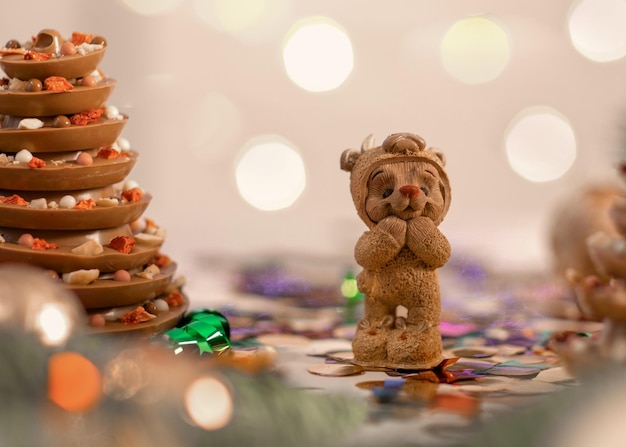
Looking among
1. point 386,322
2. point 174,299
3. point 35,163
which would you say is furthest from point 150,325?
point 386,322

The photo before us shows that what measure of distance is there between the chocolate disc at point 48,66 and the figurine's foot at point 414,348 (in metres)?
0.78

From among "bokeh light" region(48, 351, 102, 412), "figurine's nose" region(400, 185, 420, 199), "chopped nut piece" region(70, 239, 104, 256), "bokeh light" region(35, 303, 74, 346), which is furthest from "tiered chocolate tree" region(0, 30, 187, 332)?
"bokeh light" region(48, 351, 102, 412)

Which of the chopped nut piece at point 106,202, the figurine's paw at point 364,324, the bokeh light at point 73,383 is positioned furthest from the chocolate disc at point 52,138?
the bokeh light at point 73,383

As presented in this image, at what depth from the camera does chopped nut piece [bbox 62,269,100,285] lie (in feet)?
5.92

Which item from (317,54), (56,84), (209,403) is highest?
(317,54)

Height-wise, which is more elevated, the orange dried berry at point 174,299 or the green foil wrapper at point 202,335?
the orange dried berry at point 174,299

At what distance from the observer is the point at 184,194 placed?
129 inches

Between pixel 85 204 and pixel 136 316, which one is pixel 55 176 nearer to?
pixel 85 204

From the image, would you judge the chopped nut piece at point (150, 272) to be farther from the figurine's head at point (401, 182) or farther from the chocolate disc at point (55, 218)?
the figurine's head at point (401, 182)

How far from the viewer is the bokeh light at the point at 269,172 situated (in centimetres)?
320

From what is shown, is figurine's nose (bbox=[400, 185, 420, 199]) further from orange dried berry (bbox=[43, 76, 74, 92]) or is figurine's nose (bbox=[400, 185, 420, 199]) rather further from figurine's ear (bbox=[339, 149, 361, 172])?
orange dried berry (bbox=[43, 76, 74, 92])

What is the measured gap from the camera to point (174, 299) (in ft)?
6.66

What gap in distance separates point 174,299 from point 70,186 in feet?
1.08

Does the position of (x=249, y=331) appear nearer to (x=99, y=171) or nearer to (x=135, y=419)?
(x=99, y=171)
